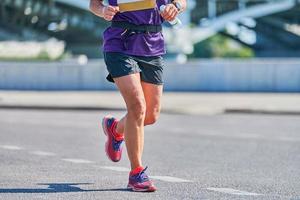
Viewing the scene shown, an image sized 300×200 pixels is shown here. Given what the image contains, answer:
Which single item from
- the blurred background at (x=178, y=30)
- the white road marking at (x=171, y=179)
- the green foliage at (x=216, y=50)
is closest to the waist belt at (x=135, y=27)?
the white road marking at (x=171, y=179)

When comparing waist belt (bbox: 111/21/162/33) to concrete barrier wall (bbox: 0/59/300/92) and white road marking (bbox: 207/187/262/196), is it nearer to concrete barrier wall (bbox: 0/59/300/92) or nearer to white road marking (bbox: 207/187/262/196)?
white road marking (bbox: 207/187/262/196)

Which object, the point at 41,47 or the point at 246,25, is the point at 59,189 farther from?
the point at 246,25

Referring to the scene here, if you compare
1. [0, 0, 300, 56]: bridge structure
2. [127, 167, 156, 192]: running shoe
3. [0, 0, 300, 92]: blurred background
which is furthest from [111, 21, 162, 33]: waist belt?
[0, 0, 300, 56]: bridge structure

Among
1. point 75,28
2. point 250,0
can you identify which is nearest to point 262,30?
point 250,0

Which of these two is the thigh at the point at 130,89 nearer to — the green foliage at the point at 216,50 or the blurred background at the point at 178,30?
the blurred background at the point at 178,30

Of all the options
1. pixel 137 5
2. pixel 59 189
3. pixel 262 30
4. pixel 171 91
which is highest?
pixel 137 5

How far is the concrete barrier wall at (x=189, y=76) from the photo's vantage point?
3009cm

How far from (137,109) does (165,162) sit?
2.69 m

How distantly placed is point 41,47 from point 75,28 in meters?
4.48

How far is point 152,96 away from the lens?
7.22 meters

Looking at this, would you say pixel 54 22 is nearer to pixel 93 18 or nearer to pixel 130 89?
pixel 93 18

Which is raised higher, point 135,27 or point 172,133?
point 135,27

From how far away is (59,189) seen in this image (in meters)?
7.16

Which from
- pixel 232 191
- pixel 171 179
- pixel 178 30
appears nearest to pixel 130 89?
pixel 232 191
